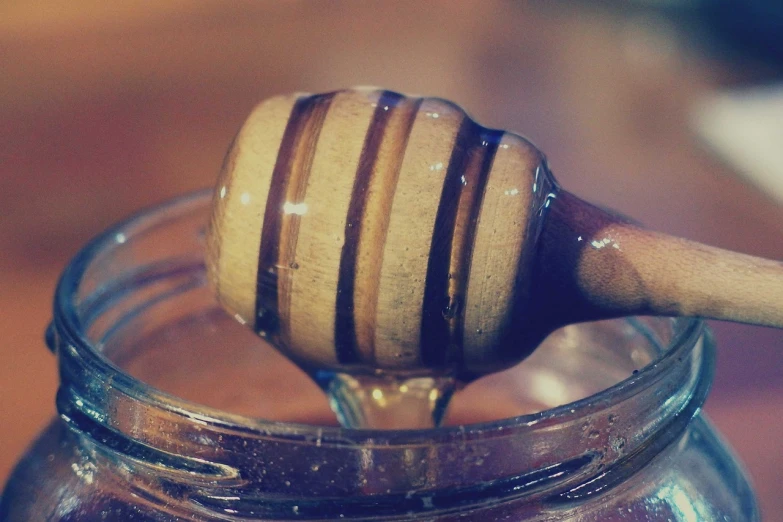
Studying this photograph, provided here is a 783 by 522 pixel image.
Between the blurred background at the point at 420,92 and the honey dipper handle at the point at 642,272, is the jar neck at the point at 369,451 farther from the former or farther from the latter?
the blurred background at the point at 420,92

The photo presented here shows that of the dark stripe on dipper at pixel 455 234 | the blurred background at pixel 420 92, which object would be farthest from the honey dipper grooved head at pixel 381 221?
the blurred background at pixel 420 92

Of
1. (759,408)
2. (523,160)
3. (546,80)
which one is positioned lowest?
(759,408)

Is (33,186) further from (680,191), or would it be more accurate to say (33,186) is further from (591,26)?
(591,26)

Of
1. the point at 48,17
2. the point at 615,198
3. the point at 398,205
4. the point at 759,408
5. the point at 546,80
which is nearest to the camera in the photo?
the point at 398,205

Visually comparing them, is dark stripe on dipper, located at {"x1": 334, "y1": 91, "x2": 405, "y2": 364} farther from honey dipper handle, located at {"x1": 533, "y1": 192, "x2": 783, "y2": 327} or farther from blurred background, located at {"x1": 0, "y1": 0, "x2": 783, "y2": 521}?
blurred background, located at {"x1": 0, "y1": 0, "x2": 783, "y2": 521}

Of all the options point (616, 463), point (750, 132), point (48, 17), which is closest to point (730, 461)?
point (616, 463)

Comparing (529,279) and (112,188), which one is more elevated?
(529,279)

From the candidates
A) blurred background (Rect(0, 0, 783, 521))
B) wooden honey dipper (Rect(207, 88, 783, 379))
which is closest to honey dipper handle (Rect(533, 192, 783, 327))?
wooden honey dipper (Rect(207, 88, 783, 379))
